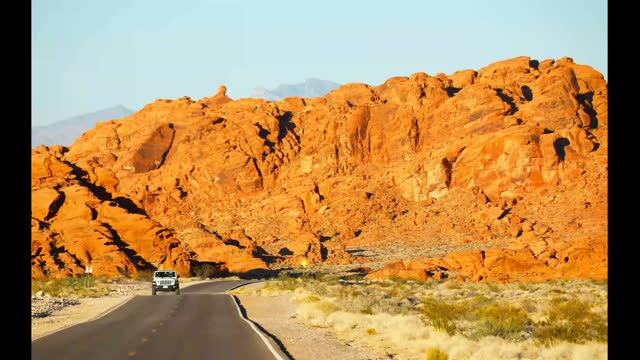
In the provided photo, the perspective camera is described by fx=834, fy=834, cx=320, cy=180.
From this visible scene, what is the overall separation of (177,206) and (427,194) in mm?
40867

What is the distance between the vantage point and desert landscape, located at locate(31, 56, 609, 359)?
2507 inches

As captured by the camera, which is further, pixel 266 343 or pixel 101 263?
pixel 101 263

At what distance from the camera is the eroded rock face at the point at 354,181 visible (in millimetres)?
78812

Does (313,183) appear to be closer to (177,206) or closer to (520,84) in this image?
(177,206)

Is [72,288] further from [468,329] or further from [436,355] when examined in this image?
[436,355]

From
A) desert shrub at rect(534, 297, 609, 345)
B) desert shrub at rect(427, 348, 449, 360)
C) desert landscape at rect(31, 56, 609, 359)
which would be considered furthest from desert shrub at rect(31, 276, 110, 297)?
desert shrub at rect(427, 348, 449, 360)

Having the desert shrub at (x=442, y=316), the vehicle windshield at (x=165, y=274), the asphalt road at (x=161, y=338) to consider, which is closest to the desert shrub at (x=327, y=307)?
the asphalt road at (x=161, y=338)

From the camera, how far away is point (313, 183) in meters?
131

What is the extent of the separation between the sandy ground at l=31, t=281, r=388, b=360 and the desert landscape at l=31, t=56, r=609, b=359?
38cm

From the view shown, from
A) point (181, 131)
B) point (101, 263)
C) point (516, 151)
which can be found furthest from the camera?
point (181, 131)

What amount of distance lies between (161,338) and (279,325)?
6996 mm

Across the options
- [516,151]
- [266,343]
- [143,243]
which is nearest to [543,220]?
[516,151]

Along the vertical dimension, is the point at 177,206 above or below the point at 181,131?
below
